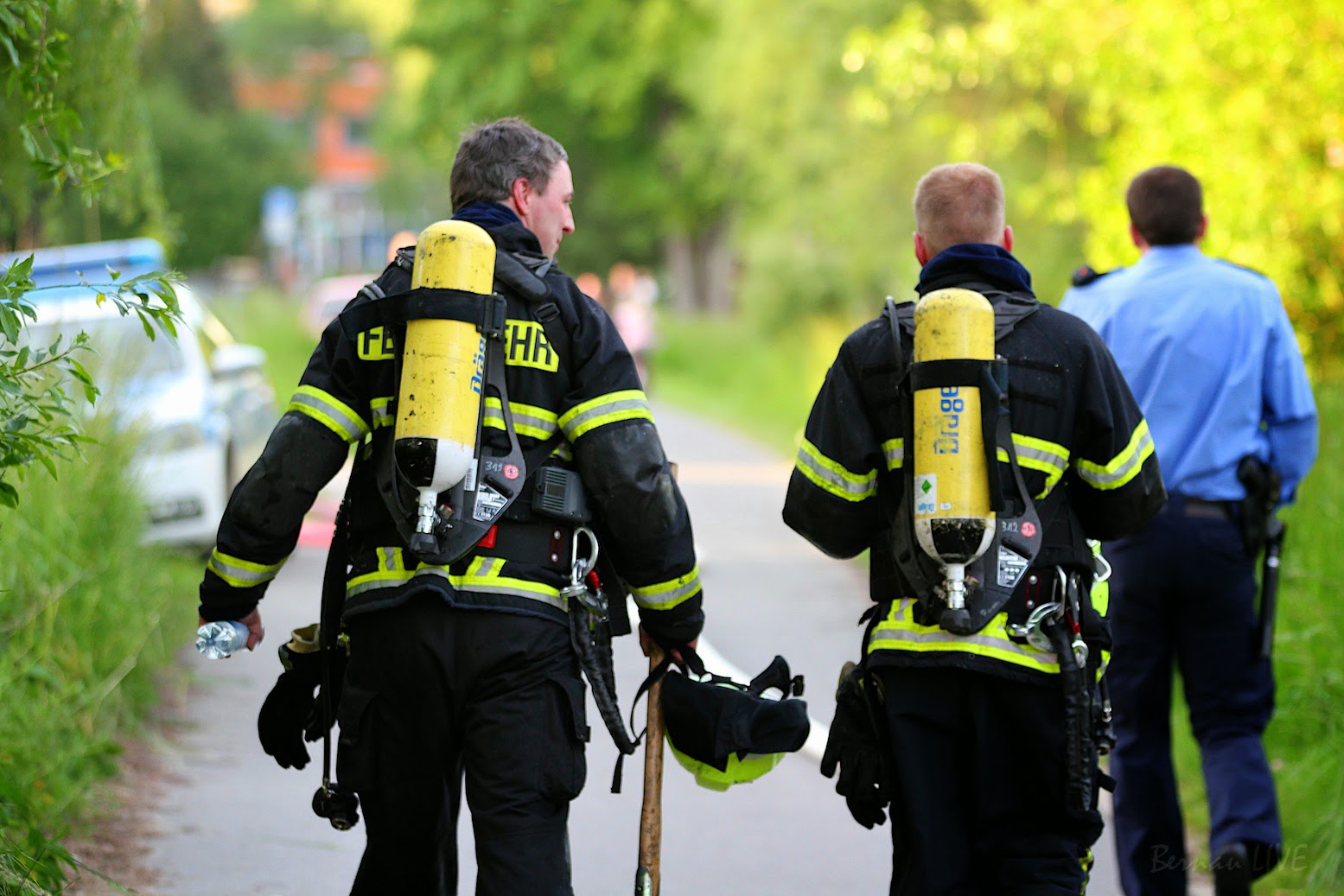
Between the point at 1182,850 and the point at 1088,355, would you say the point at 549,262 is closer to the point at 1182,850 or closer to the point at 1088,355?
the point at 1088,355

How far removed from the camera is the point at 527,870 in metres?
3.73

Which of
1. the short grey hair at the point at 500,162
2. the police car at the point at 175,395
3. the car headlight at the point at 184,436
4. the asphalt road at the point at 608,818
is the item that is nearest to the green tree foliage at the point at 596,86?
the police car at the point at 175,395

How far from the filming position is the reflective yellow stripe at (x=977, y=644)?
3.91 metres

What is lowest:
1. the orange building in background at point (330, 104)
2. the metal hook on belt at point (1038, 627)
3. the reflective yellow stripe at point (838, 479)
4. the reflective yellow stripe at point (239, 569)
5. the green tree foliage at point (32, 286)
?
the metal hook on belt at point (1038, 627)

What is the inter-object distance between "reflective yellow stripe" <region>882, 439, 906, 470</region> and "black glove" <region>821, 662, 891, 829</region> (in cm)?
49

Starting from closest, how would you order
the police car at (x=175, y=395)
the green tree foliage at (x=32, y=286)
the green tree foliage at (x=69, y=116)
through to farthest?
the green tree foliage at (x=32, y=286) → the green tree foliage at (x=69, y=116) → the police car at (x=175, y=395)

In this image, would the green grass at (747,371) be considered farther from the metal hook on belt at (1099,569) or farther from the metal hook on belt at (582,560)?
the metal hook on belt at (582,560)

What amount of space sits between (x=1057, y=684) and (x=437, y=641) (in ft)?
4.41

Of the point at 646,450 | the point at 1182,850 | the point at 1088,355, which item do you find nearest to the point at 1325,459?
the point at 1182,850

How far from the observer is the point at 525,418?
3889 millimetres

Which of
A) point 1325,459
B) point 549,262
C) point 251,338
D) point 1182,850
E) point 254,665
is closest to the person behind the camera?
point 549,262

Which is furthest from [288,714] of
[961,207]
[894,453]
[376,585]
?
[961,207]

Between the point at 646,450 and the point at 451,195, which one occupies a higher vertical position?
the point at 451,195

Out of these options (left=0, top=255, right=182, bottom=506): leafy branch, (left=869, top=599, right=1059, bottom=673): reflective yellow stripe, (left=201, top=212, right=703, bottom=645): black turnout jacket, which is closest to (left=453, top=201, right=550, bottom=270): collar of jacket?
(left=201, top=212, right=703, bottom=645): black turnout jacket
